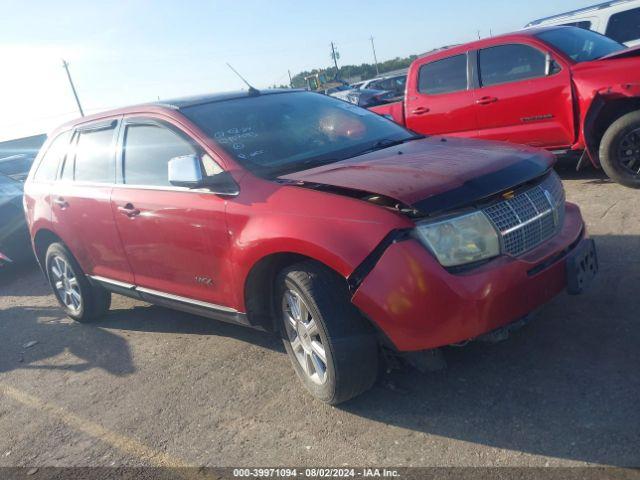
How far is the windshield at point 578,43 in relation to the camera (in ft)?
22.0

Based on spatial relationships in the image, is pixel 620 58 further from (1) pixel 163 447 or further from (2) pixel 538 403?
(1) pixel 163 447

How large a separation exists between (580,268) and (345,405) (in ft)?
4.86

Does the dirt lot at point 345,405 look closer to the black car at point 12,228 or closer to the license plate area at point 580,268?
the license plate area at point 580,268

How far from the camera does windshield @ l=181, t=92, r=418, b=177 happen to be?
3.78 meters

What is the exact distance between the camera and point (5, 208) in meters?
8.52

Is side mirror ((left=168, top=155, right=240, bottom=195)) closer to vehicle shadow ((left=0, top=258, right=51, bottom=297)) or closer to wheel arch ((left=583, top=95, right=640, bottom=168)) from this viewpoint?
wheel arch ((left=583, top=95, right=640, bottom=168))

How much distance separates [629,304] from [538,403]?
3.98ft

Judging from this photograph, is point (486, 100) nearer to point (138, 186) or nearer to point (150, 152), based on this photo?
point (150, 152)

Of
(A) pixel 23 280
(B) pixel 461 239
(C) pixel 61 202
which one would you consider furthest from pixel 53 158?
(B) pixel 461 239

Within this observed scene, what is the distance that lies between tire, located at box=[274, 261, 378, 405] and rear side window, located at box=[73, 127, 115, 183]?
2108 mm

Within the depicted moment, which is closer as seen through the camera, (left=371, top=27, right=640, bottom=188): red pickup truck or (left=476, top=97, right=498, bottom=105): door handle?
(left=371, top=27, right=640, bottom=188): red pickup truck

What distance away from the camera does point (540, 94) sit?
670cm

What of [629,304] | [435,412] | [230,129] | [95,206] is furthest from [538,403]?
[95,206]

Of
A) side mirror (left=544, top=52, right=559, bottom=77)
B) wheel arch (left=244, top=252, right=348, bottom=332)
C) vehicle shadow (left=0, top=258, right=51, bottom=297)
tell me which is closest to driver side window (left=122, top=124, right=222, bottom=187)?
wheel arch (left=244, top=252, right=348, bottom=332)
